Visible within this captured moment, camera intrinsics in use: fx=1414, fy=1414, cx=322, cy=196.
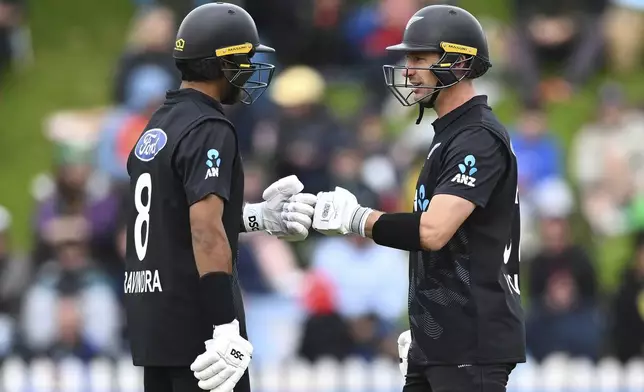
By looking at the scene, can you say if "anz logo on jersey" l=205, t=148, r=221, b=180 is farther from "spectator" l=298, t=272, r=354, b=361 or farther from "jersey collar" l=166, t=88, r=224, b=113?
"spectator" l=298, t=272, r=354, b=361

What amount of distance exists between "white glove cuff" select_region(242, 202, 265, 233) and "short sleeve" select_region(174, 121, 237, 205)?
0.73 metres

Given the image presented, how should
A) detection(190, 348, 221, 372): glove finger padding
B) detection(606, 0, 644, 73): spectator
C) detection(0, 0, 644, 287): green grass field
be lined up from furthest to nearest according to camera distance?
detection(606, 0, 644, 73): spectator
detection(0, 0, 644, 287): green grass field
detection(190, 348, 221, 372): glove finger padding

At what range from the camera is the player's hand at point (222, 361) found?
5.86 meters

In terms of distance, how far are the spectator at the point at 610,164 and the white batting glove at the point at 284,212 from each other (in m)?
6.98

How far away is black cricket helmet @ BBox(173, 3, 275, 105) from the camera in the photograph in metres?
6.17

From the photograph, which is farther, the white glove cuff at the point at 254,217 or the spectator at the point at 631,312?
the spectator at the point at 631,312

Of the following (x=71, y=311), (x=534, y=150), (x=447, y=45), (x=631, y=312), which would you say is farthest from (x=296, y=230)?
(x=534, y=150)

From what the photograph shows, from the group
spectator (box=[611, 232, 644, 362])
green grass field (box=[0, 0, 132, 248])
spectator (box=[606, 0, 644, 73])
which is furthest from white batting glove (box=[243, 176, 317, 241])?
spectator (box=[606, 0, 644, 73])

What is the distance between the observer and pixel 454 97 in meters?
6.31

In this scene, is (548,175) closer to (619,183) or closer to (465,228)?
(619,183)

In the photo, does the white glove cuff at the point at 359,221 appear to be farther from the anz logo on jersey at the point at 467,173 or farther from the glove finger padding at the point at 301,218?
the anz logo on jersey at the point at 467,173

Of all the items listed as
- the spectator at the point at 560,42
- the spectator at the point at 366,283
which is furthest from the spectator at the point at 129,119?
the spectator at the point at 560,42

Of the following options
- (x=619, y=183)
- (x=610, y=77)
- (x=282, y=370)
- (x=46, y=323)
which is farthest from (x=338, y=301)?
(x=610, y=77)

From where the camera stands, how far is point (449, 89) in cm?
631
